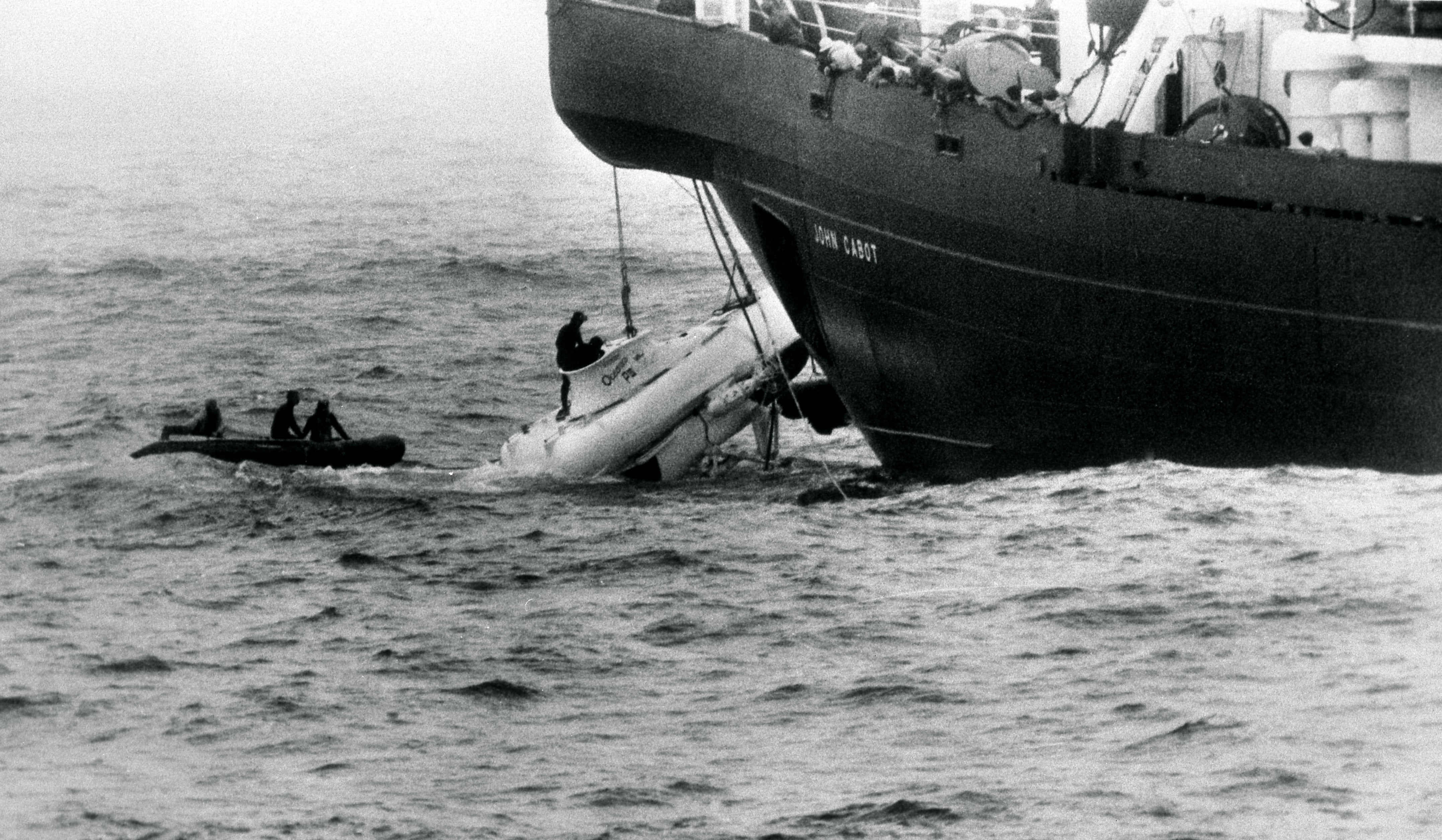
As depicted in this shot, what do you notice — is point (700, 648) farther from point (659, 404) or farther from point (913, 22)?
point (913, 22)

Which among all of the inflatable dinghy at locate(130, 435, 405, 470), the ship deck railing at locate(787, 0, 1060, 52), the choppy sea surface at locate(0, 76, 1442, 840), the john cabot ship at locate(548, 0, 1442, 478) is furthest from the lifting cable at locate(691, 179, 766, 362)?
the inflatable dinghy at locate(130, 435, 405, 470)

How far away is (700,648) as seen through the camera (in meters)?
21.9

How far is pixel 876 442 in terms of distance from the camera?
30.8 metres

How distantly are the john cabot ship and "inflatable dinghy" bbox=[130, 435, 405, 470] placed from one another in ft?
16.8

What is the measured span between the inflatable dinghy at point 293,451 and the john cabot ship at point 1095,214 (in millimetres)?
5123

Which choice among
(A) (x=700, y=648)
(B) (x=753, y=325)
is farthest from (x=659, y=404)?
(A) (x=700, y=648)

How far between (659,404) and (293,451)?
16.2ft

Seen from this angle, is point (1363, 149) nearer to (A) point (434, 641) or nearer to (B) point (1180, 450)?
(B) point (1180, 450)

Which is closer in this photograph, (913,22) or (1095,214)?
(1095,214)

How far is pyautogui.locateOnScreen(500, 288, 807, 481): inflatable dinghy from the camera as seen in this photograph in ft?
104

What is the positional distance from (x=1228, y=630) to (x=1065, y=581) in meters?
2.51

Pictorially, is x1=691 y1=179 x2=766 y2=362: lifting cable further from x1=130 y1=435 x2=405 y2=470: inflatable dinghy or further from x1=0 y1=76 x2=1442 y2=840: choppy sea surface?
A: x1=130 y1=435 x2=405 y2=470: inflatable dinghy

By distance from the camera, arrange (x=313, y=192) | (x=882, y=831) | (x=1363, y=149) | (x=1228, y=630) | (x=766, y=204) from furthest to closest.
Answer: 1. (x=313, y=192)
2. (x=766, y=204)
3. (x=1363, y=149)
4. (x=1228, y=630)
5. (x=882, y=831)

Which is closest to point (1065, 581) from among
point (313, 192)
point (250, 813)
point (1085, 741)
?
point (1085, 741)
